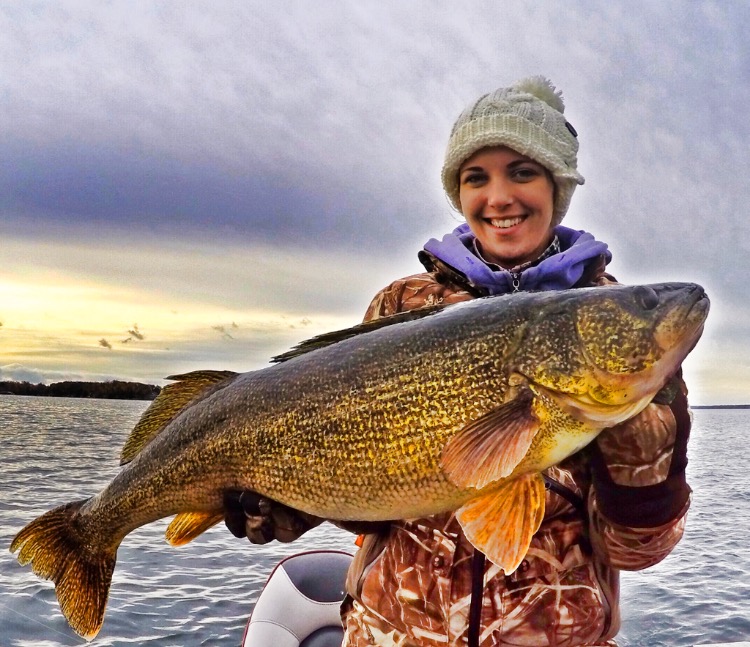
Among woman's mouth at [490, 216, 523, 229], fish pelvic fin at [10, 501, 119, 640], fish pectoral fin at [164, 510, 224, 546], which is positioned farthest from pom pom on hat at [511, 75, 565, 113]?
fish pelvic fin at [10, 501, 119, 640]

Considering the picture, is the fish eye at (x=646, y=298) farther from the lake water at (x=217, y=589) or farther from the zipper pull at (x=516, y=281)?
the lake water at (x=217, y=589)

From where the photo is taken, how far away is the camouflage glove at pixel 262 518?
316cm

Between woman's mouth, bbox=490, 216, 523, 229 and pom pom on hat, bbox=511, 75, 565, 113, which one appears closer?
woman's mouth, bbox=490, 216, 523, 229

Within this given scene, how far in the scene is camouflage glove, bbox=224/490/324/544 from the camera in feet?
10.4

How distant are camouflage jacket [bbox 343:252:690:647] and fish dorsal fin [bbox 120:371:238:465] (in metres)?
1.30

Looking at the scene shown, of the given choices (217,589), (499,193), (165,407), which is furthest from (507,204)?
(217,589)

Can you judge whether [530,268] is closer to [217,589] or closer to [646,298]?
[646,298]

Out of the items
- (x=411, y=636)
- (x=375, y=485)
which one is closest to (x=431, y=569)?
Answer: (x=411, y=636)

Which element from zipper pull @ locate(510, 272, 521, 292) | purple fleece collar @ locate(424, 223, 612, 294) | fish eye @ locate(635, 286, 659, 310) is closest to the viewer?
fish eye @ locate(635, 286, 659, 310)

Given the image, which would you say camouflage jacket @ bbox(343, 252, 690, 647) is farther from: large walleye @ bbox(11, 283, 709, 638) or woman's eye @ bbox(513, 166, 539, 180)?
woman's eye @ bbox(513, 166, 539, 180)

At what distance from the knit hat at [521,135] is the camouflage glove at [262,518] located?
A: 6.53 ft

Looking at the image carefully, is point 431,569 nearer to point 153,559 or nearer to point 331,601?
point 331,601

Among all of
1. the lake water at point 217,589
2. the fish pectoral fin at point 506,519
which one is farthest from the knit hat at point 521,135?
the lake water at point 217,589

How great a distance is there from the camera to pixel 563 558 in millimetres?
2918
